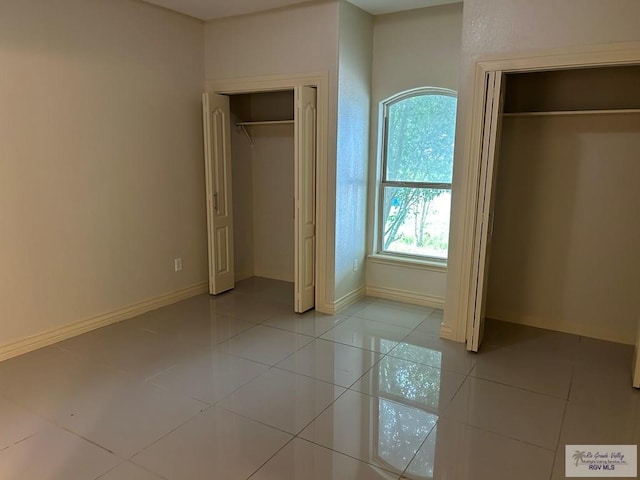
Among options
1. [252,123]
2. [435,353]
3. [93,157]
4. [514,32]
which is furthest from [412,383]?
[252,123]

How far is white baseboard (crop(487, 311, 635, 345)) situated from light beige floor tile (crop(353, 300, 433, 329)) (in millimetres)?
651

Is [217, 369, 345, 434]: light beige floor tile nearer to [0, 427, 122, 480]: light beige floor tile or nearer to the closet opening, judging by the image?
[0, 427, 122, 480]: light beige floor tile

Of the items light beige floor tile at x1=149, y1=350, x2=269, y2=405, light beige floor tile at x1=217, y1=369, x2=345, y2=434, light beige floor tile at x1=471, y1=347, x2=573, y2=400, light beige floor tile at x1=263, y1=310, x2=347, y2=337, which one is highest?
light beige floor tile at x1=263, y1=310, x2=347, y2=337

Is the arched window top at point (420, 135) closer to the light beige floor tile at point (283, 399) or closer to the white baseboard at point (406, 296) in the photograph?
the white baseboard at point (406, 296)

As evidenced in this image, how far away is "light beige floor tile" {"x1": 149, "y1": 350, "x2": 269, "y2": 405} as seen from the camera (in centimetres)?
288

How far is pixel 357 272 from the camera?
466 cm

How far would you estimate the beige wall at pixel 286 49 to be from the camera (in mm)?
3912

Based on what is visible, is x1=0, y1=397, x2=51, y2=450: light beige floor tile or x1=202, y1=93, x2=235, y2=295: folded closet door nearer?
x1=0, y1=397, x2=51, y2=450: light beige floor tile

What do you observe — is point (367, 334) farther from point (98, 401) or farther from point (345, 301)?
point (98, 401)

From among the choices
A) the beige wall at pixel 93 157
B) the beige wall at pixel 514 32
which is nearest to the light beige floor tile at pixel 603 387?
the beige wall at pixel 514 32

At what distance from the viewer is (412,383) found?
3020 millimetres

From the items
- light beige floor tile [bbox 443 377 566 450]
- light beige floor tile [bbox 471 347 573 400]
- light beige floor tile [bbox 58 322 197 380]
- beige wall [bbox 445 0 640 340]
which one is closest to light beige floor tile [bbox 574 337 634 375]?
light beige floor tile [bbox 471 347 573 400]

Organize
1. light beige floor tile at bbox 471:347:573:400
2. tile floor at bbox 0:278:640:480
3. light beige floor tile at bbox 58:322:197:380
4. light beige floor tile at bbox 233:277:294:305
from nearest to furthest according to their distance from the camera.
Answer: tile floor at bbox 0:278:640:480 < light beige floor tile at bbox 471:347:573:400 < light beige floor tile at bbox 58:322:197:380 < light beige floor tile at bbox 233:277:294:305

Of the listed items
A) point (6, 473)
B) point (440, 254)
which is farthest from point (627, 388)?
point (6, 473)
